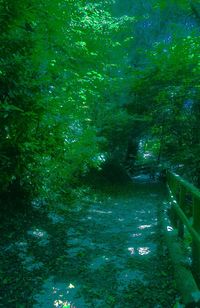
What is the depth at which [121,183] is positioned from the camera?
17.9 m

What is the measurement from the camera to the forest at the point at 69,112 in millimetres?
5477

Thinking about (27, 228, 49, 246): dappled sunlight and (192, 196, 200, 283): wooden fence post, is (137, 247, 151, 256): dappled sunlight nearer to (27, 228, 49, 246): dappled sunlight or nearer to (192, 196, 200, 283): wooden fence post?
(192, 196, 200, 283): wooden fence post

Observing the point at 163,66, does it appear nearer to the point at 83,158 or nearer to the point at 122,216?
the point at 83,158

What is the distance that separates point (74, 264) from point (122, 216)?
4157 millimetres

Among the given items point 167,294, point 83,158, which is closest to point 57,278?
point 167,294

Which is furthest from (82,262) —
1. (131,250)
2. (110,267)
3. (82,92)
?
(82,92)

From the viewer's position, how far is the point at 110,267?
539cm

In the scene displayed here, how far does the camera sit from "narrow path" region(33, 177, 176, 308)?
4.36m

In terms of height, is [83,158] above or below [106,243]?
above

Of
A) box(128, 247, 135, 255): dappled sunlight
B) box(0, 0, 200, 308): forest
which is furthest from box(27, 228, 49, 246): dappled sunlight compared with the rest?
box(128, 247, 135, 255): dappled sunlight

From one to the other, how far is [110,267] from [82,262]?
17.4 inches

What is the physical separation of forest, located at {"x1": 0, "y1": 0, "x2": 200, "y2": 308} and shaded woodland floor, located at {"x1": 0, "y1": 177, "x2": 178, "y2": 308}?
37 mm

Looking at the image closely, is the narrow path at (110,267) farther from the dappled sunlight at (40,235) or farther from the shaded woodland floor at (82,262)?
the dappled sunlight at (40,235)

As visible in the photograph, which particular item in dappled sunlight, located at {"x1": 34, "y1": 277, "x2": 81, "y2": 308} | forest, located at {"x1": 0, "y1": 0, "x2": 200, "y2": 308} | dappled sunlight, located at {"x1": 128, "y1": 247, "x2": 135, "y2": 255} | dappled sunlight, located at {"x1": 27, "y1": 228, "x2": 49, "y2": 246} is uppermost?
forest, located at {"x1": 0, "y1": 0, "x2": 200, "y2": 308}
